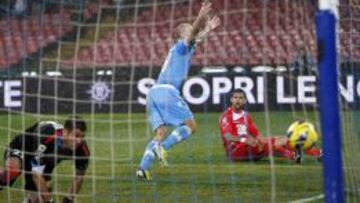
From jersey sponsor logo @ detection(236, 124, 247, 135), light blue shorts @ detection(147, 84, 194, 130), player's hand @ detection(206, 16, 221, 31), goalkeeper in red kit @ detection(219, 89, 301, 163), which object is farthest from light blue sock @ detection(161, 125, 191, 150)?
player's hand @ detection(206, 16, 221, 31)

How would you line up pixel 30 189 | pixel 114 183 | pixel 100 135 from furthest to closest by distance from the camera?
1. pixel 100 135
2. pixel 114 183
3. pixel 30 189

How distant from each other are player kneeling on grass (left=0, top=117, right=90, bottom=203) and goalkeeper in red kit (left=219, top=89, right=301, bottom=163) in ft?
13.1

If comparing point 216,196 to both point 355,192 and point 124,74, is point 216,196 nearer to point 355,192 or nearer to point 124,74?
point 355,192

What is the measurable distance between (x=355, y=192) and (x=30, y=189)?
334 cm

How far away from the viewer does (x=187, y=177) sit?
38.9ft

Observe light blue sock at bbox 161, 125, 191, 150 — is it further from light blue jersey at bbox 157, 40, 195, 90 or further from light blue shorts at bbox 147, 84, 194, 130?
light blue jersey at bbox 157, 40, 195, 90

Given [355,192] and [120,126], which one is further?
[120,126]

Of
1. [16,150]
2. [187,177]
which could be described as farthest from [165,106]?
[16,150]

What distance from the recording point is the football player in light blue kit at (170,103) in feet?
37.3

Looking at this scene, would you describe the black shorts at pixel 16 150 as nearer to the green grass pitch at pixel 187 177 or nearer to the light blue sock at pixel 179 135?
the green grass pitch at pixel 187 177

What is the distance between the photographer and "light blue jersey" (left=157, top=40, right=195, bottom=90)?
37.6 feet

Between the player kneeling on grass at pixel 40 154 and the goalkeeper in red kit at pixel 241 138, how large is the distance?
13.1ft

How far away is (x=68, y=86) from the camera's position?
1825 centimetres

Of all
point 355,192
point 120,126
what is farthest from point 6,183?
point 120,126
